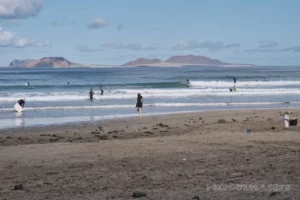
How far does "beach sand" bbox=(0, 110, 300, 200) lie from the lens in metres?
6.93

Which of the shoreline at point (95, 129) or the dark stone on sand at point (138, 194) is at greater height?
the shoreline at point (95, 129)

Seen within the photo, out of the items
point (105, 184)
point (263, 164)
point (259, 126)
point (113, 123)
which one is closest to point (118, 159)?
point (105, 184)

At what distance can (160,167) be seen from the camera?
878 cm

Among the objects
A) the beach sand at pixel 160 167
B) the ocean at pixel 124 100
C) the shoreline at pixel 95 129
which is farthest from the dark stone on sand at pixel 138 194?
the ocean at pixel 124 100

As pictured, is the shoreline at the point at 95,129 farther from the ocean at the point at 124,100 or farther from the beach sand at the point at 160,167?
the ocean at the point at 124,100

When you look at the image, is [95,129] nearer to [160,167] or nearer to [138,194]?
[160,167]

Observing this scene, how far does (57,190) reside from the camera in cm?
729

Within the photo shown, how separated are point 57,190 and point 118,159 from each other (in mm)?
2628

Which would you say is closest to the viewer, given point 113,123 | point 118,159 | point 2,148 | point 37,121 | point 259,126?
point 118,159

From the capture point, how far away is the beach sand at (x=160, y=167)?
6934mm

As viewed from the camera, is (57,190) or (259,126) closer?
(57,190)

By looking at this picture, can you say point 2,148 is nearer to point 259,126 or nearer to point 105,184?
point 105,184

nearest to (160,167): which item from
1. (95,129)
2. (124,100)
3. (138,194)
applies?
(138,194)

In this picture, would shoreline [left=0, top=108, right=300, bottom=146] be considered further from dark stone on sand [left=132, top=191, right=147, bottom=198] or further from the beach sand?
dark stone on sand [left=132, top=191, right=147, bottom=198]
